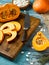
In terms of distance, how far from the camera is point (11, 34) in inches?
37.9

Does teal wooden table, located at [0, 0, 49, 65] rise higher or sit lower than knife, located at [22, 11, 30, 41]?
lower

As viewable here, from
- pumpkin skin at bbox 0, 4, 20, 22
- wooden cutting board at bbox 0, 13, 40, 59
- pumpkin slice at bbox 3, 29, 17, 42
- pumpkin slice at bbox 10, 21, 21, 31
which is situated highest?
pumpkin skin at bbox 0, 4, 20, 22

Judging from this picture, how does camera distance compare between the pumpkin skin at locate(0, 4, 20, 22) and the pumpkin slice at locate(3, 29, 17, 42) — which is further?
the pumpkin skin at locate(0, 4, 20, 22)

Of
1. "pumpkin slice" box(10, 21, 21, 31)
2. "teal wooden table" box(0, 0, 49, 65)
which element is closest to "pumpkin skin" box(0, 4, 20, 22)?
"pumpkin slice" box(10, 21, 21, 31)

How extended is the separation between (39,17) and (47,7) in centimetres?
7

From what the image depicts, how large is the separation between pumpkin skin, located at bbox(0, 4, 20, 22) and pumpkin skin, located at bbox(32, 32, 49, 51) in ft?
0.55

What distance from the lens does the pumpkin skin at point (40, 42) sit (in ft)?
2.99

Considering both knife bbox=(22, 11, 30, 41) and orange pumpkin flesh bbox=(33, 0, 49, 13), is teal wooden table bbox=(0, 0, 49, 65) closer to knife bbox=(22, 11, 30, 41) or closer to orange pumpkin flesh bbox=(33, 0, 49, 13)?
knife bbox=(22, 11, 30, 41)

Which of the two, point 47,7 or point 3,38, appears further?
point 47,7

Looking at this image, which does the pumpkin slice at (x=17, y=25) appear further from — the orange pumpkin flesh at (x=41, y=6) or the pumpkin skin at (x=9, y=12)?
the orange pumpkin flesh at (x=41, y=6)

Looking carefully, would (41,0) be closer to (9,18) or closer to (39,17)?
(39,17)

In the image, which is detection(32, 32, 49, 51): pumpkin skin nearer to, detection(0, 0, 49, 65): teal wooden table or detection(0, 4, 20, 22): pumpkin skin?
detection(0, 0, 49, 65): teal wooden table

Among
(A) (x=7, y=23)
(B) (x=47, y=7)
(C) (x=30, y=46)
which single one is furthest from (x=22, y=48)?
(B) (x=47, y=7)

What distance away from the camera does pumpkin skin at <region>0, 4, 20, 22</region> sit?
1.04 metres
